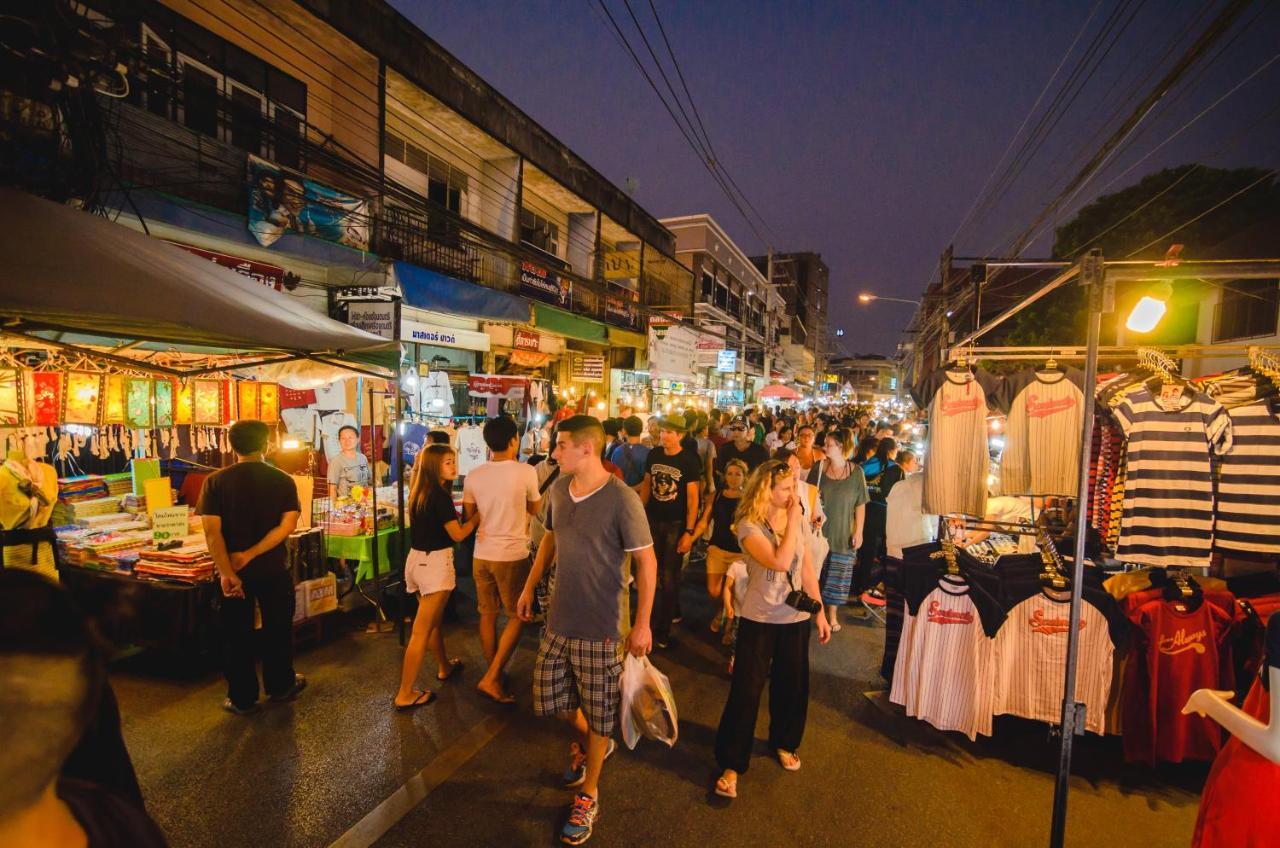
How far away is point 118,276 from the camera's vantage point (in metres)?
3.22

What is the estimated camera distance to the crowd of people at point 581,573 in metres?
3.36

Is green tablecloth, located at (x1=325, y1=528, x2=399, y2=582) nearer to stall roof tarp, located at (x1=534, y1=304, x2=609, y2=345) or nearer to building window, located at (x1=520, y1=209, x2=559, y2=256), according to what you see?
stall roof tarp, located at (x1=534, y1=304, x2=609, y2=345)

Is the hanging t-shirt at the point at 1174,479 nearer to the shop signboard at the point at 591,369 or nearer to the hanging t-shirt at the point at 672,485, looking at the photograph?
the hanging t-shirt at the point at 672,485

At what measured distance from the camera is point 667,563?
594 cm

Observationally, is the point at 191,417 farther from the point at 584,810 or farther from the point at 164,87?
the point at 584,810

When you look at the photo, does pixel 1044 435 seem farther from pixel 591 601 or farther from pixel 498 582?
pixel 498 582

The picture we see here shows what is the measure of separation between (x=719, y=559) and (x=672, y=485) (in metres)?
0.89

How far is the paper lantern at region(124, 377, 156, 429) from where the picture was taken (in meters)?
5.39

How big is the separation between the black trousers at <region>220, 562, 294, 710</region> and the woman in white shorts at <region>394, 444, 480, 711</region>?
0.91 m

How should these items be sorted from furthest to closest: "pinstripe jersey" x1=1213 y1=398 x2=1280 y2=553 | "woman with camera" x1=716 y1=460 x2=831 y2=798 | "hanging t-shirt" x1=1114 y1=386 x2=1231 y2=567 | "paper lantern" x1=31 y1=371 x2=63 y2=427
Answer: "paper lantern" x1=31 y1=371 x2=63 y2=427 < "hanging t-shirt" x1=1114 y1=386 x2=1231 y2=567 < "pinstripe jersey" x1=1213 y1=398 x2=1280 y2=553 < "woman with camera" x1=716 y1=460 x2=831 y2=798

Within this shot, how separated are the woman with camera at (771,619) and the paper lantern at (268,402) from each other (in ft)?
19.2

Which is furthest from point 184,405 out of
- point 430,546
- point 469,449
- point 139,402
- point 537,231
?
point 537,231

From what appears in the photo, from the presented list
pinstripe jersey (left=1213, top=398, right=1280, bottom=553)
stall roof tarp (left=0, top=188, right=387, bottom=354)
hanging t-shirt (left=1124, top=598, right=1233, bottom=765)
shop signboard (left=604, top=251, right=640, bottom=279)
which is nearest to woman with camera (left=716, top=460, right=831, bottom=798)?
hanging t-shirt (left=1124, top=598, right=1233, bottom=765)

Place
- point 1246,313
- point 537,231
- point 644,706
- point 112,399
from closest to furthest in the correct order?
1. point 644,706
2. point 112,399
3. point 1246,313
4. point 537,231
